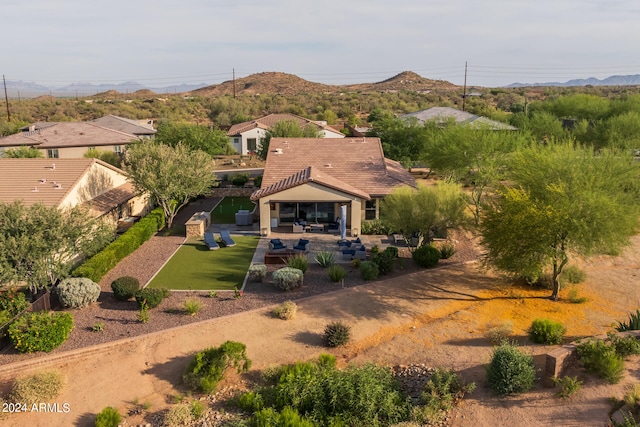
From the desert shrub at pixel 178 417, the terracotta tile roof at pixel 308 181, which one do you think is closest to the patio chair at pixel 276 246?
the terracotta tile roof at pixel 308 181

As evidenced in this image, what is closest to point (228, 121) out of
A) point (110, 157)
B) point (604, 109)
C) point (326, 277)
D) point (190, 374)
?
point (110, 157)

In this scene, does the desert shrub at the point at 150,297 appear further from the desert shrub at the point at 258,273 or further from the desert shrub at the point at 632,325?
the desert shrub at the point at 632,325

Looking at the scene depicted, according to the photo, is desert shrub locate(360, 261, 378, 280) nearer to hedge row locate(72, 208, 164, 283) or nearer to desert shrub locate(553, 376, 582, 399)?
desert shrub locate(553, 376, 582, 399)

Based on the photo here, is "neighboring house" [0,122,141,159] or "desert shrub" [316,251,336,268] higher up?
"neighboring house" [0,122,141,159]

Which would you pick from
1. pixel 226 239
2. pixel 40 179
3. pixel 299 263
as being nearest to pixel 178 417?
pixel 299 263

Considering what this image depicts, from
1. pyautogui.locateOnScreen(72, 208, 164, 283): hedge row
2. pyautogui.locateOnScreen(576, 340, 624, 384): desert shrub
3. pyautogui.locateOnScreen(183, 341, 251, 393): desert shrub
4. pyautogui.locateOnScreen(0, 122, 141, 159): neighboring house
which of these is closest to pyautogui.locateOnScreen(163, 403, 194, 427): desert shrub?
pyautogui.locateOnScreen(183, 341, 251, 393): desert shrub

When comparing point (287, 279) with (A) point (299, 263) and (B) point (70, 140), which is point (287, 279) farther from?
(B) point (70, 140)

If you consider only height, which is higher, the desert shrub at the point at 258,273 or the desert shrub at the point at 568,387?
the desert shrub at the point at 258,273
